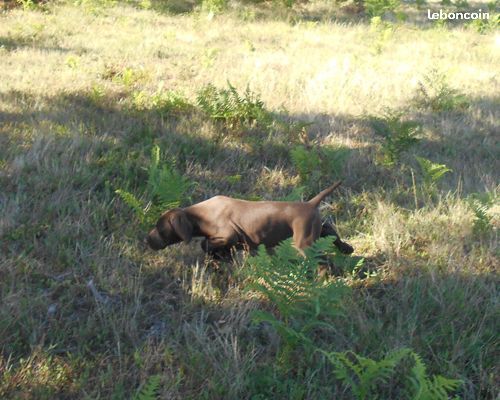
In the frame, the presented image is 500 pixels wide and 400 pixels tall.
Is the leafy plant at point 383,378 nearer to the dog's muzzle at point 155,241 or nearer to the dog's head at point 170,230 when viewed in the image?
the dog's head at point 170,230

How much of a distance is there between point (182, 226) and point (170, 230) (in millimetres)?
130

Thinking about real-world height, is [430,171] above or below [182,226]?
below

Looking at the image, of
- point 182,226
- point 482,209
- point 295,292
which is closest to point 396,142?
point 482,209

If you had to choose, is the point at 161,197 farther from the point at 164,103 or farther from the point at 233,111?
the point at 164,103

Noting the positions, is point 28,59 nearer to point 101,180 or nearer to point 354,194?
point 101,180

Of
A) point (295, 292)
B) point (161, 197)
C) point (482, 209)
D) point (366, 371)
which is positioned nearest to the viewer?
point (366, 371)

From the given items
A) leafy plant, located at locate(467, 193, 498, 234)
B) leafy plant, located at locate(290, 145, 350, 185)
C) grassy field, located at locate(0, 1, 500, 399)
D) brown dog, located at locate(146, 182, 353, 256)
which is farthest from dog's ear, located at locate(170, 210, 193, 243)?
leafy plant, located at locate(467, 193, 498, 234)

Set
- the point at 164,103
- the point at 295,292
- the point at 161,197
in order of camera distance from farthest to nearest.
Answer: the point at 164,103, the point at 161,197, the point at 295,292

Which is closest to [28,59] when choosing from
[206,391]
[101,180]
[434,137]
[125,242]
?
[101,180]

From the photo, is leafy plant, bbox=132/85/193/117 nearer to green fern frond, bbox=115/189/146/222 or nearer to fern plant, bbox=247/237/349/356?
green fern frond, bbox=115/189/146/222

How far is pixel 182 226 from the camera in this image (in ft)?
13.3

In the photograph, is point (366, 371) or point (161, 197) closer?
point (366, 371)

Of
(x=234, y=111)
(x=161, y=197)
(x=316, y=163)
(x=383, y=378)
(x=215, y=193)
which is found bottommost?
(x=383, y=378)

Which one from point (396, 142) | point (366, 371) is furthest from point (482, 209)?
point (366, 371)
